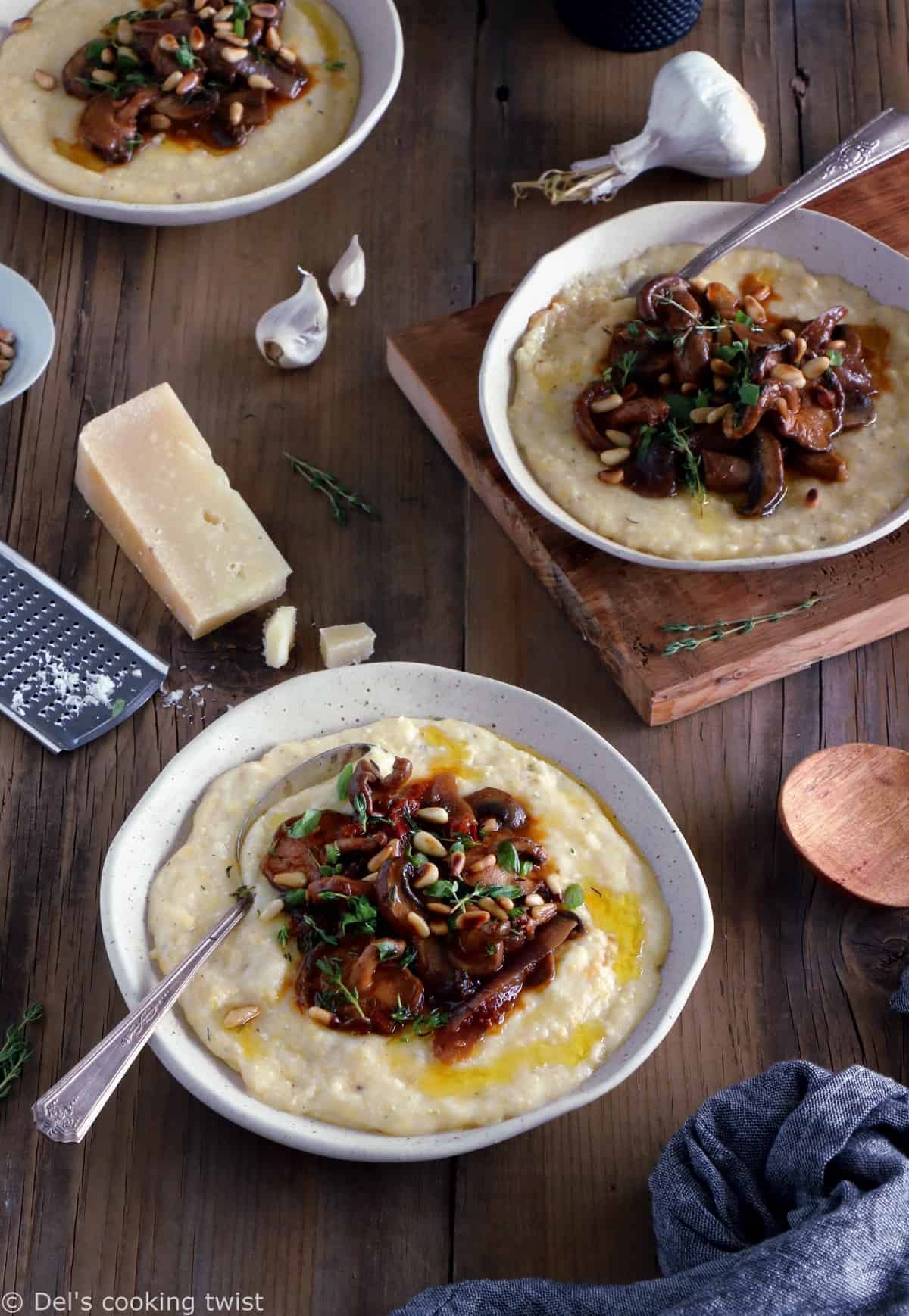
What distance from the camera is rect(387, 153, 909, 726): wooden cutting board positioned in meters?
3.96

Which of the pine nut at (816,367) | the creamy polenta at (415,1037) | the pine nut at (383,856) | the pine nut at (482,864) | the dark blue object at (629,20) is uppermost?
the dark blue object at (629,20)

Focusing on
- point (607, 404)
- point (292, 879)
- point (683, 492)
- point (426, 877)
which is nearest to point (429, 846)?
point (426, 877)

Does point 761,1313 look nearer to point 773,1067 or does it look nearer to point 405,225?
point 773,1067

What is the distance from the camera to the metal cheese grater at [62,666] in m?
3.90

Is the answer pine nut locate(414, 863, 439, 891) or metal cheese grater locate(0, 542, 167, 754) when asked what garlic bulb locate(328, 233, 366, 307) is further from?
pine nut locate(414, 863, 439, 891)

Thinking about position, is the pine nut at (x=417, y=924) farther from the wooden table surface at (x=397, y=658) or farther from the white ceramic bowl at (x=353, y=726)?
the wooden table surface at (x=397, y=658)

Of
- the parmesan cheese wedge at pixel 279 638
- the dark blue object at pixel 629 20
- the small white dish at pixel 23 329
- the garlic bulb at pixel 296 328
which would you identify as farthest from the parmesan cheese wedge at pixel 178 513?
the dark blue object at pixel 629 20

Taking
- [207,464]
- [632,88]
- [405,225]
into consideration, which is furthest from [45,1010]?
[632,88]

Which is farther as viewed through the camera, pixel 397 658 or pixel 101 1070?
pixel 397 658

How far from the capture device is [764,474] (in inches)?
155

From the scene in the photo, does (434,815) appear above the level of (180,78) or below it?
below

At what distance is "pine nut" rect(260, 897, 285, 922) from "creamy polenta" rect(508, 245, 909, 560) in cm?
140

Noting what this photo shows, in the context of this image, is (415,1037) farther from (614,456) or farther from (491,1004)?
(614,456)

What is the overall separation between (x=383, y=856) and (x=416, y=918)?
16 centimetres
